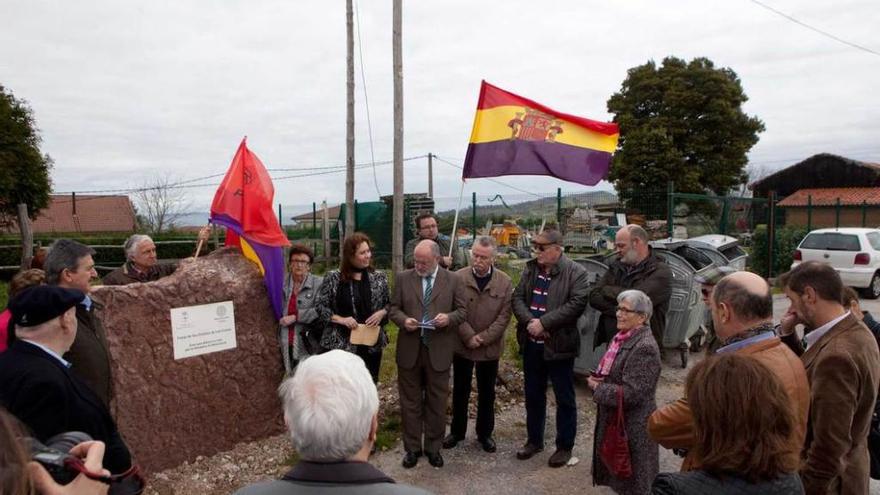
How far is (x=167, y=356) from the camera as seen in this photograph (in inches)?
170

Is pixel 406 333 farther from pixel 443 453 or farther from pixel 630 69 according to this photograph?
pixel 630 69

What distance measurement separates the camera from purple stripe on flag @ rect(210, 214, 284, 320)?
4812mm

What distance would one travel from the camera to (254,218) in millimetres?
4859

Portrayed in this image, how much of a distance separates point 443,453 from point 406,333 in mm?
1077

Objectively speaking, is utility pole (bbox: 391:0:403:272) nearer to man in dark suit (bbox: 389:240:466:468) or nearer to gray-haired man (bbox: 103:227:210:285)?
man in dark suit (bbox: 389:240:466:468)

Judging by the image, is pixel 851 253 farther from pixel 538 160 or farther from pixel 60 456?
pixel 60 456

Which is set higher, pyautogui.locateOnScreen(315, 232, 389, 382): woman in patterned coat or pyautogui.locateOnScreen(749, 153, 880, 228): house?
pyautogui.locateOnScreen(749, 153, 880, 228): house

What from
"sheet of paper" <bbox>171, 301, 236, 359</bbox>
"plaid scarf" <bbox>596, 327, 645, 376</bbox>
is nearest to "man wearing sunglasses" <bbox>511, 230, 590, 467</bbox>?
"plaid scarf" <bbox>596, 327, 645, 376</bbox>

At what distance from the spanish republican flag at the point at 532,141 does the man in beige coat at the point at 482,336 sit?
4.75ft

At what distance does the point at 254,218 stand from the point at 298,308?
846 millimetres

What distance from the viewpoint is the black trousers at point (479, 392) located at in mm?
4848

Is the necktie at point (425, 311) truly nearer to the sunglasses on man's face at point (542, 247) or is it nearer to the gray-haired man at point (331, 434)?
the sunglasses on man's face at point (542, 247)

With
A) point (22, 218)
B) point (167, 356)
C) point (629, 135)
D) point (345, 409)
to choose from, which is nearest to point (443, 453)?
point (167, 356)

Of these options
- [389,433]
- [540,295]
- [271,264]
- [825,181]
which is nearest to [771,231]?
[540,295]
